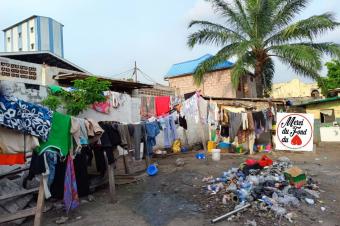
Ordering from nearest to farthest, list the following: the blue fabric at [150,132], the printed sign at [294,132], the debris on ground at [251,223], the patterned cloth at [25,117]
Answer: the patterned cloth at [25,117] < the debris on ground at [251,223] < the blue fabric at [150,132] < the printed sign at [294,132]

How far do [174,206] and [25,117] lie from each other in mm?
3210

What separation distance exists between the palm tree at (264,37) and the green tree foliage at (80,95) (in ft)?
27.8

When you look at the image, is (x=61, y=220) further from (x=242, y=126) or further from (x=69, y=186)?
(x=242, y=126)

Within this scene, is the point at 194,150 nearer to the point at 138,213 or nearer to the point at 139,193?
the point at 139,193

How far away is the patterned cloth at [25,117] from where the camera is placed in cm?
467

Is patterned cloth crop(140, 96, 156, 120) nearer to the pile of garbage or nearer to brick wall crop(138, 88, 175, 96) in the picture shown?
brick wall crop(138, 88, 175, 96)

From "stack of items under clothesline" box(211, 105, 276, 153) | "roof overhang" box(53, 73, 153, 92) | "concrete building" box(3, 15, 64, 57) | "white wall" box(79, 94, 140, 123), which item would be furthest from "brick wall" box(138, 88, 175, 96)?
"concrete building" box(3, 15, 64, 57)

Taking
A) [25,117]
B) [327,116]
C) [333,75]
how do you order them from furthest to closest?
[333,75] < [327,116] < [25,117]

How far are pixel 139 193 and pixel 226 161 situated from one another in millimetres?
4151

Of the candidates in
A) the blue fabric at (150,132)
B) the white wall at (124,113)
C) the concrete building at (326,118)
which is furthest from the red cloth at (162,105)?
the concrete building at (326,118)

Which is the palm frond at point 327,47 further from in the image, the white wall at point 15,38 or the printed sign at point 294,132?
the white wall at point 15,38

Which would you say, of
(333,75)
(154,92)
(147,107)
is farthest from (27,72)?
(333,75)

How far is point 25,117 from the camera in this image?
4.89 metres

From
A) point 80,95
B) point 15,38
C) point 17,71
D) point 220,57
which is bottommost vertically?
point 80,95
